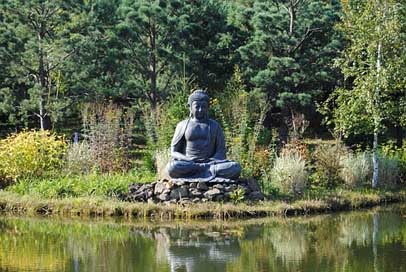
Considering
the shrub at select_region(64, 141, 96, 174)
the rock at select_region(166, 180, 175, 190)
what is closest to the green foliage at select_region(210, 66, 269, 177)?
the rock at select_region(166, 180, 175, 190)

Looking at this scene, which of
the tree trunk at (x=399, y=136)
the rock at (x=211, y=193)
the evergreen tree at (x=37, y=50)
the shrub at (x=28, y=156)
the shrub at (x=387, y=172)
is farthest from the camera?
the tree trunk at (x=399, y=136)

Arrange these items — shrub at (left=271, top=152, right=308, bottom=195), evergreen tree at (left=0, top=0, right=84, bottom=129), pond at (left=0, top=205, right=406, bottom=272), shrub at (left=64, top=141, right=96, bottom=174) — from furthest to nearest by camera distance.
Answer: evergreen tree at (left=0, top=0, right=84, bottom=129)
shrub at (left=64, top=141, right=96, bottom=174)
shrub at (left=271, top=152, right=308, bottom=195)
pond at (left=0, top=205, right=406, bottom=272)

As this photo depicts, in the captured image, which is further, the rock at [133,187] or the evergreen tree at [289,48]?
the evergreen tree at [289,48]

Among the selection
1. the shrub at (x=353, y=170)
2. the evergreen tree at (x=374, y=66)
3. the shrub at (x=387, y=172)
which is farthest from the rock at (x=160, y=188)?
the shrub at (x=387, y=172)

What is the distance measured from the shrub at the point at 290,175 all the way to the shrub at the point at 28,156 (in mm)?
4458

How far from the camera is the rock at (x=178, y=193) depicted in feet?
44.6

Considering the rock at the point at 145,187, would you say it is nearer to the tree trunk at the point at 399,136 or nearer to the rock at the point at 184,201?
the rock at the point at 184,201

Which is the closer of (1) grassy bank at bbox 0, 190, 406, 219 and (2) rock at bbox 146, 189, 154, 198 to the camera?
(1) grassy bank at bbox 0, 190, 406, 219

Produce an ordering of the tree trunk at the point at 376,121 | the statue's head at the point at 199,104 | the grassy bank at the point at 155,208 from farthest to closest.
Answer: the tree trunk at the point at 376,121 → the statue's head at the point at 199,104 → the grassy bank at the point at 155,208

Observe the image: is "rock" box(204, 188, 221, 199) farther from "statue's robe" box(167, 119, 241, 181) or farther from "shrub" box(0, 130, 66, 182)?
"shrub" box(0, 130, 66, 182)

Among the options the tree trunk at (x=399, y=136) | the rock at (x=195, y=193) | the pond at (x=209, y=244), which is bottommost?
the pond at (x=209, y=244)

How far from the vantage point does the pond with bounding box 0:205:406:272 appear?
30.3 ft

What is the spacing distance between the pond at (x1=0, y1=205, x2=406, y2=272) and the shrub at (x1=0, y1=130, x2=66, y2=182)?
212 cm

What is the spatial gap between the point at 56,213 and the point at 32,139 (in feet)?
7.61
